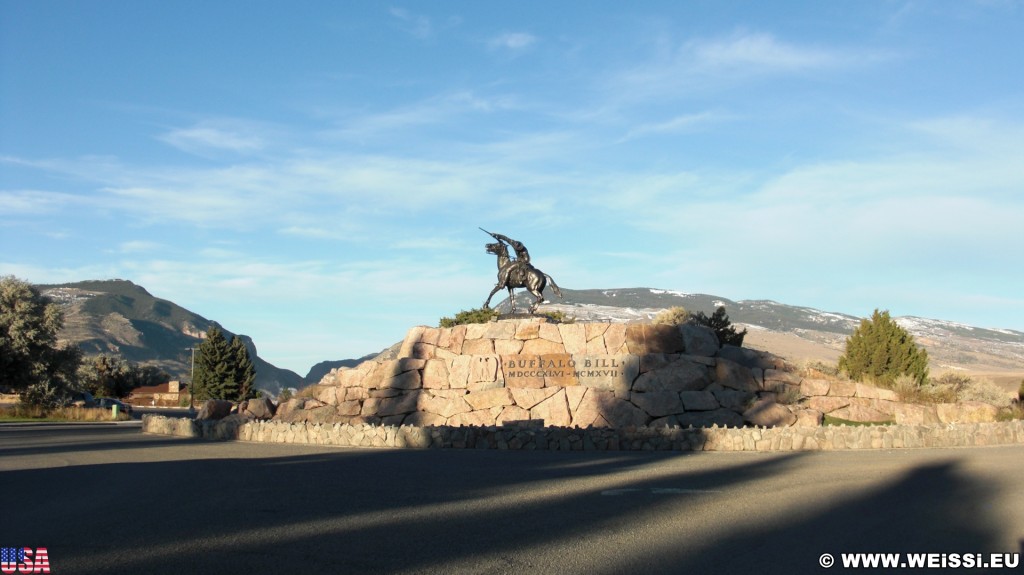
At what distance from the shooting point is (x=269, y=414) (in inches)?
1220

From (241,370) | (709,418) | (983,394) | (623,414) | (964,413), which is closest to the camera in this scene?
(623,414)

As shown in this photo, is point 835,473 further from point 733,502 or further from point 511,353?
point 511,353

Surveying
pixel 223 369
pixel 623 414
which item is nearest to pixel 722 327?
pixel 623 414

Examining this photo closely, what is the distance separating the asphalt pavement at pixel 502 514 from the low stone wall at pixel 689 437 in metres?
3.28

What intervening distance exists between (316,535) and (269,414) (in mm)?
22920

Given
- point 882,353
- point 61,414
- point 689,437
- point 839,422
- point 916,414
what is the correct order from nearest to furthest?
point 689,437 → point 839,422 → point 916,414 → point 882,353 → point 61,414


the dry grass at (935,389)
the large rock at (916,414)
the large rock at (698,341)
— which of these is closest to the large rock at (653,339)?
the large rock at (698,341)

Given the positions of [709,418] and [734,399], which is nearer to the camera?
[709,418]

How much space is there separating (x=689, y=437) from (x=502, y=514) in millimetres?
12215

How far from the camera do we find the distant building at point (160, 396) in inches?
2972

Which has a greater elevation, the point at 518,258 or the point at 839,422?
the point at 518,258

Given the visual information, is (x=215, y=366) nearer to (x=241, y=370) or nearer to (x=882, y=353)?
(x=241, y=370)

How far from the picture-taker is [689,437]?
2191 cm

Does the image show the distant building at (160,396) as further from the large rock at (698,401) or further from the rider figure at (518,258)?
the large rock at (698,401)
